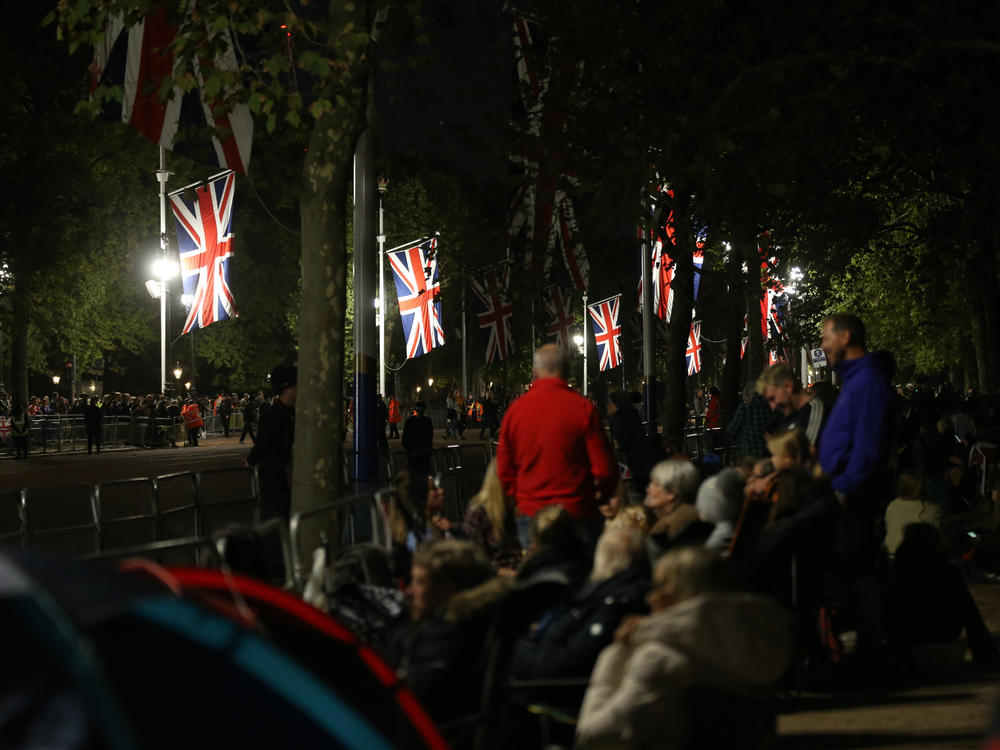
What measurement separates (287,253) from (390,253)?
4262cm

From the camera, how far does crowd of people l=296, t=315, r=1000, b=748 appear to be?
4.70m

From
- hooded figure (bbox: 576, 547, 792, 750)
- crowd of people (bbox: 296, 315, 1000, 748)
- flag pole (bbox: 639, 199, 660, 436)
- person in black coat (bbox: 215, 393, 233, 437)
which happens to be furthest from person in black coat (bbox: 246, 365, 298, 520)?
person in black coat (bbox: 215, 393, 233, 437)

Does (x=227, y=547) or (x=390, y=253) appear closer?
(x=227, y=547)

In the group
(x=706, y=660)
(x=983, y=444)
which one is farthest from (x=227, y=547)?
(x=983, y=444)

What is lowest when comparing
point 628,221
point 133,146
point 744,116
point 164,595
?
point 164,595

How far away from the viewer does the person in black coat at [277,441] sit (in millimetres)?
13969

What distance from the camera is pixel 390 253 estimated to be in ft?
108

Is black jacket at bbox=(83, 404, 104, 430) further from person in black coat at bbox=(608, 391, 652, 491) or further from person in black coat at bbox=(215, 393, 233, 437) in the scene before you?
person in black coat at bbox=(608, 391, 652, 491)

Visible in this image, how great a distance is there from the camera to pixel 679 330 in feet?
77.8

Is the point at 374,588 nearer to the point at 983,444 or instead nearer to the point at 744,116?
the point at 744,116

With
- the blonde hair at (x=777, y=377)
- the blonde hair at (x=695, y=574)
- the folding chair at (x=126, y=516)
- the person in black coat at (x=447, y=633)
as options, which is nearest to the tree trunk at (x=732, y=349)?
the folding chair at (x=126, y=516)

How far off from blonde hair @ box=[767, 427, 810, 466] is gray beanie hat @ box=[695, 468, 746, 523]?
564 mm

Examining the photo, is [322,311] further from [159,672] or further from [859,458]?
[159,672]

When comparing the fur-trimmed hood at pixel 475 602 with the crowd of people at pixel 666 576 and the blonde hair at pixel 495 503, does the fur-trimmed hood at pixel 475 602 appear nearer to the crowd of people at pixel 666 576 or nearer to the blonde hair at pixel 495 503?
the crowd of people at pixel 666 576
